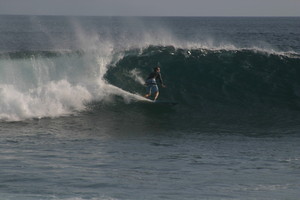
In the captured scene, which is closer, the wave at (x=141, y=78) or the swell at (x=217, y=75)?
the wave at (x=141, y=78)

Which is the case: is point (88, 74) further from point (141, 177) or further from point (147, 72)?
point (141, 177)

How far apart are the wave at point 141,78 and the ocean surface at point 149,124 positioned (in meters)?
0.04

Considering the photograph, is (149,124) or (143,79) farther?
(143,79)

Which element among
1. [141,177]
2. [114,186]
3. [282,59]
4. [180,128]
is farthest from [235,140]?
[282,59]

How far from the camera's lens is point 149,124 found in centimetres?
1562

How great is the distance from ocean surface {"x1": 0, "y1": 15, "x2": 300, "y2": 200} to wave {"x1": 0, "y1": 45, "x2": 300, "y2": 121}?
0.13 ft

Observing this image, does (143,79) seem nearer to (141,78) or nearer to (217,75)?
(141,78)

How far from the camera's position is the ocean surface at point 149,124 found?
9.08 metres

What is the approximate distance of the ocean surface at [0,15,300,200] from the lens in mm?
9078

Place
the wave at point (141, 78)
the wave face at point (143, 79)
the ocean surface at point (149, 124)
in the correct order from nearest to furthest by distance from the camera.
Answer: the ocean surface at point (149, 124), the wave face at point (143, 79), the wave at point (141, 78)

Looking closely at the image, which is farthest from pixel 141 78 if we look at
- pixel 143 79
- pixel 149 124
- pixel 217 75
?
pixel 149 124

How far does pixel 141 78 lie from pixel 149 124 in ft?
15.1

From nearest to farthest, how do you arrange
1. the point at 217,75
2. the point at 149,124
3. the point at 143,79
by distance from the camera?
1. the point at 149,124
2. the point at 143,79
3. the point at 217,75

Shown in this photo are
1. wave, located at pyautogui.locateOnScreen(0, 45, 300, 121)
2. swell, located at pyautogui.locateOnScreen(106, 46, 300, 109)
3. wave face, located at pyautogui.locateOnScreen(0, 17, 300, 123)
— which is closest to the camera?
wave face, located at pyautogui.locateOnScreen(0, 17, 300, 123)
